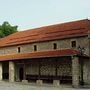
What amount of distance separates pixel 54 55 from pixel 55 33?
23.9 feet

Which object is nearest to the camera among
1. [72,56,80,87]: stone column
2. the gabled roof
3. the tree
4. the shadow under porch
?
[72,56,80,87]: stone column

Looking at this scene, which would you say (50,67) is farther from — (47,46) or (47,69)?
(47,46)

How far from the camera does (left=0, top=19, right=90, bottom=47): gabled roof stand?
35881 mm

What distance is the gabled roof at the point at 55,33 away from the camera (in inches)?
1413

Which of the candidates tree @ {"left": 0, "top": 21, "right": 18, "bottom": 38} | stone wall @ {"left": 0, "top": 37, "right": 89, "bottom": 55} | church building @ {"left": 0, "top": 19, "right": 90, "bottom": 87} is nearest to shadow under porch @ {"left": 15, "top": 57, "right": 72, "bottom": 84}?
church building @ {"left": 0, "top": 19, "right": 90, "bottom": 87}

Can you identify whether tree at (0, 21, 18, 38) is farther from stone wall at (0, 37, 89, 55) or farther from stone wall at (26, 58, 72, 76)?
stone wall at (26, 58, 72, 76)

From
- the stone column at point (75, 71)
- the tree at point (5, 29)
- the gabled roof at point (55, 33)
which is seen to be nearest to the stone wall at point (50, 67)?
the gabled roof at point (55, 33)

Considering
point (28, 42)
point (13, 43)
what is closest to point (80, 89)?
point (28, 42)

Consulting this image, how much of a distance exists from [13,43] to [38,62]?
9311mm

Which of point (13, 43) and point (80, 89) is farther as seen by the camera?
point (13, 43)

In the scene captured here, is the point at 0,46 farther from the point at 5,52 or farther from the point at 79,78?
the point at 79,78

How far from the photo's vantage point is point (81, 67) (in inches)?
1323

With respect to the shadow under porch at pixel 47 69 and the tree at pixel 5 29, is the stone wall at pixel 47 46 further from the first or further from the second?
the tree at pixel 5 29

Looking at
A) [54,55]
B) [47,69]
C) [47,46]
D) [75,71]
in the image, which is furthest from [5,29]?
[75,71]
